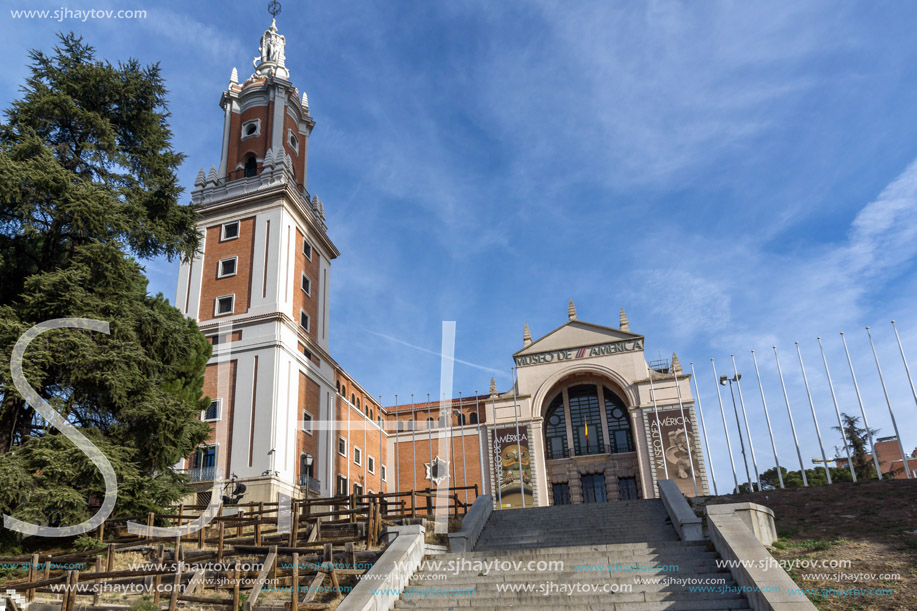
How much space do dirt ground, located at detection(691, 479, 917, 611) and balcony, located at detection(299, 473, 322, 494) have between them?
18077 mm

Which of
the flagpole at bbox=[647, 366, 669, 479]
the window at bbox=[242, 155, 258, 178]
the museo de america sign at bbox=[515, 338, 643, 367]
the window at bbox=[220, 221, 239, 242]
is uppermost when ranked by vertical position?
the window at bbox=[242, 155, 258, 178]

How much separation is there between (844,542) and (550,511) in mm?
7467

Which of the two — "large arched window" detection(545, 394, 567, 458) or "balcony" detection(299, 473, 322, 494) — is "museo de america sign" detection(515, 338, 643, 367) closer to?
"large arched window" detection(545, 394, 567, 458)

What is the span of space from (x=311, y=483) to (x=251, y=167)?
58.4ft

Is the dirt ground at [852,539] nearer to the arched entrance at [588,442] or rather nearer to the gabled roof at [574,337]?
the arched entrance at [588,442]

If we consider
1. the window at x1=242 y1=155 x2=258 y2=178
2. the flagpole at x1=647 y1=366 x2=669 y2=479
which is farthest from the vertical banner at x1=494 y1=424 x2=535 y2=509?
the window at x1=242 y1=155 x2=258 y2=178

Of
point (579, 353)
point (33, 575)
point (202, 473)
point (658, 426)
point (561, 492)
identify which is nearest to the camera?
point (33, 575)

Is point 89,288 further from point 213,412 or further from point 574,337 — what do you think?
point 574,337

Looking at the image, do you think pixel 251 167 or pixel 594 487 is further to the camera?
pixel 251 167

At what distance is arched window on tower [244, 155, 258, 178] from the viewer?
37.6 meters

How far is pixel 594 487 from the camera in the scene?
3747 cm

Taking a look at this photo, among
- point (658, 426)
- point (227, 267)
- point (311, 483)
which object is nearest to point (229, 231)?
point (227, 267)

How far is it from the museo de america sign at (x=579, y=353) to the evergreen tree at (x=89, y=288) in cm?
2284

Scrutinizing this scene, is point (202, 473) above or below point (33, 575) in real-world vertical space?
above
